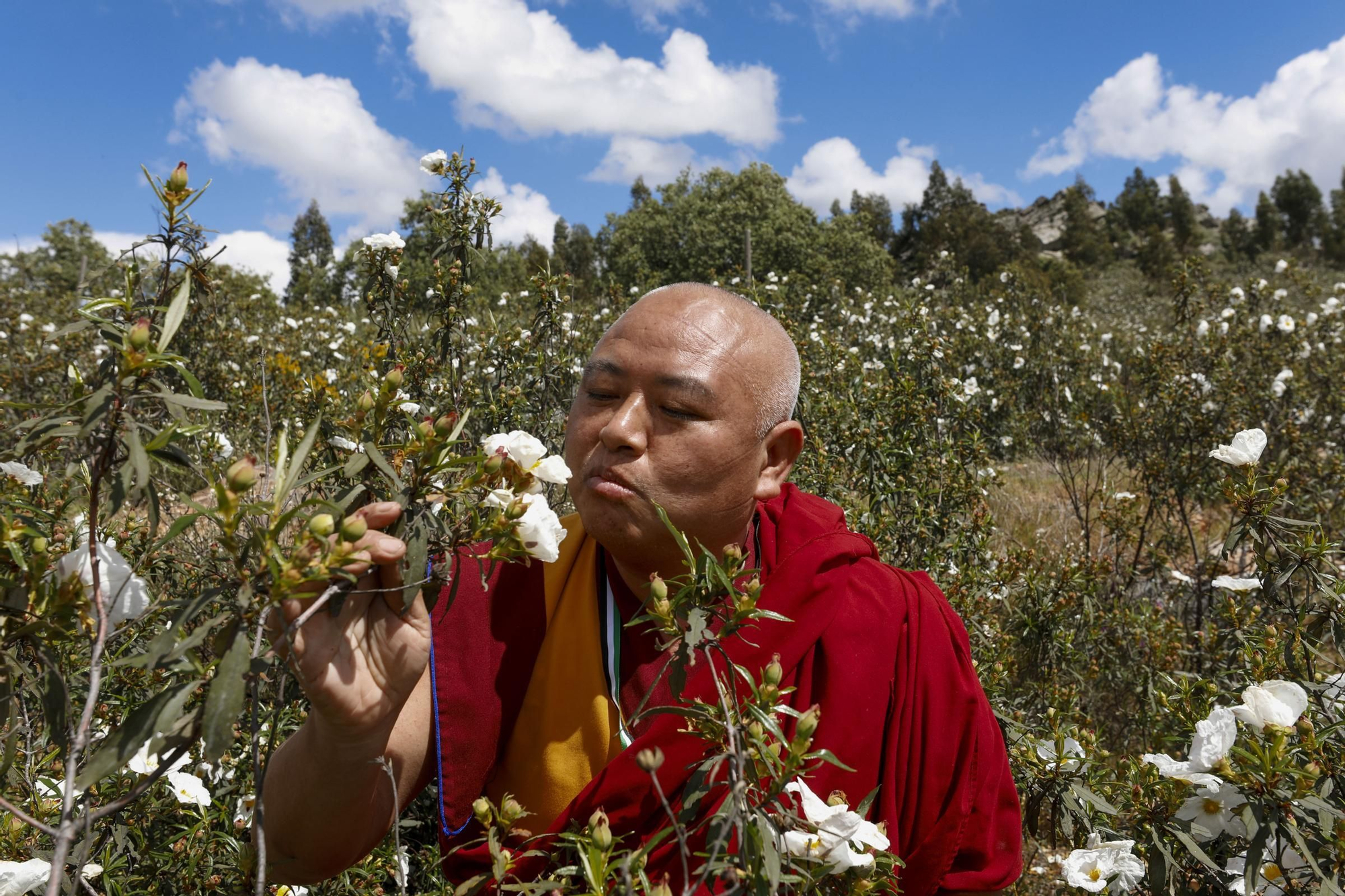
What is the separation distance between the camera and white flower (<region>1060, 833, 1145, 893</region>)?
5.45ft

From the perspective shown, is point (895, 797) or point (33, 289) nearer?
point (895, 797)

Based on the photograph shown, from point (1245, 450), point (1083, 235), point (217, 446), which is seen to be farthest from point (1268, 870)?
point (1083, 235)

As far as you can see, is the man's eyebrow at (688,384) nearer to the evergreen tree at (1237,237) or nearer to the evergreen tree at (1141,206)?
the evergreen tree at (1237,237)

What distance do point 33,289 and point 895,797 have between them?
1070cm

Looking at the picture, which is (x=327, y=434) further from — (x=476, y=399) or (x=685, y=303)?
(x=685, y=303)

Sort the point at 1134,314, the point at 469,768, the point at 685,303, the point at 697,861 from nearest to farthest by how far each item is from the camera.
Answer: the point at 697,861 < the point at 469,768 < the point at 685,303 < the point at 1134,314

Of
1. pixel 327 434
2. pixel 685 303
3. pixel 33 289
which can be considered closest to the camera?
pixel 685 303

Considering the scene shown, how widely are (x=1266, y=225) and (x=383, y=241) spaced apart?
149 feet

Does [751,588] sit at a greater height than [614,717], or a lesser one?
greater

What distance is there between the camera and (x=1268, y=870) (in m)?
1.46

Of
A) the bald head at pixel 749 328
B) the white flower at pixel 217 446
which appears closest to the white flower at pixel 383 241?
the white flower at pixel 217 446

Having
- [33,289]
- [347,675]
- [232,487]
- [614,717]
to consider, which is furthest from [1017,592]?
[33,289]

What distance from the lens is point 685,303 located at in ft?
5.90

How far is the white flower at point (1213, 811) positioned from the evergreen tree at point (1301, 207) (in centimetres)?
4698
